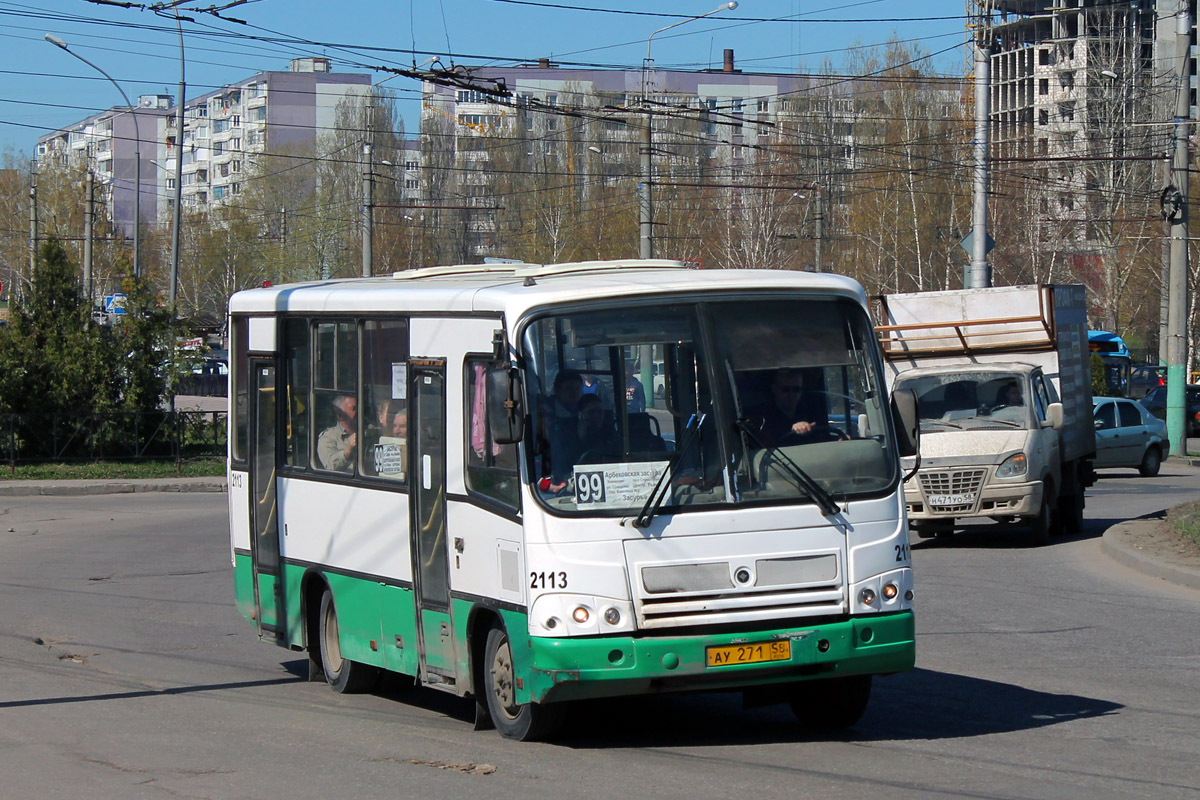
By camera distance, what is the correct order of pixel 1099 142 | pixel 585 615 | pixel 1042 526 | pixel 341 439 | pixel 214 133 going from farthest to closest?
1. pixel 214 133
2. pixel 1099 142
3. pixel 1042 526
4. pixel 341 439
5. pixel 585 615

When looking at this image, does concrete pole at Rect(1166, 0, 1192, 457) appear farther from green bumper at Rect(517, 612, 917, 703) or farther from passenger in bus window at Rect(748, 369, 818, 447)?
green bumper at Rect(517, 612, 917, 703)

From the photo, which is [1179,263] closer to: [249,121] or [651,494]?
[651,494]

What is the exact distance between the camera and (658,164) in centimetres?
8600

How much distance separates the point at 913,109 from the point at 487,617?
72503 millimetres

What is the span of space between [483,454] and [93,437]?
2380cm

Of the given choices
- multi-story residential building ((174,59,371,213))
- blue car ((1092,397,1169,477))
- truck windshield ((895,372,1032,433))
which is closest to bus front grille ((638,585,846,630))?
truck windshield ((895,372,1032,433))

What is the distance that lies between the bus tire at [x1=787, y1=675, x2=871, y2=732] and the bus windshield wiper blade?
3.09ft

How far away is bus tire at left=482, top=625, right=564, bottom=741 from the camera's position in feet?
24.8

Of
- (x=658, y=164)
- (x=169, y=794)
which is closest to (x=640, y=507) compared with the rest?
(x=169, y=794)

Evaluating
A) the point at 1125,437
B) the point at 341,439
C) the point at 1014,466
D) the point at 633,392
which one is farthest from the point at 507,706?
the point at 1125,437

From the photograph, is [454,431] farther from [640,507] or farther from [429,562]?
[640,507]

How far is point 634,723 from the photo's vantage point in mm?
8289

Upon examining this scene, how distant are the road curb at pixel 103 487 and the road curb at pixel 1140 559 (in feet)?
53.6

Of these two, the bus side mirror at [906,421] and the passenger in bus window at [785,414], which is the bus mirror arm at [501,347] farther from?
the bus side mirror at [906,421]
